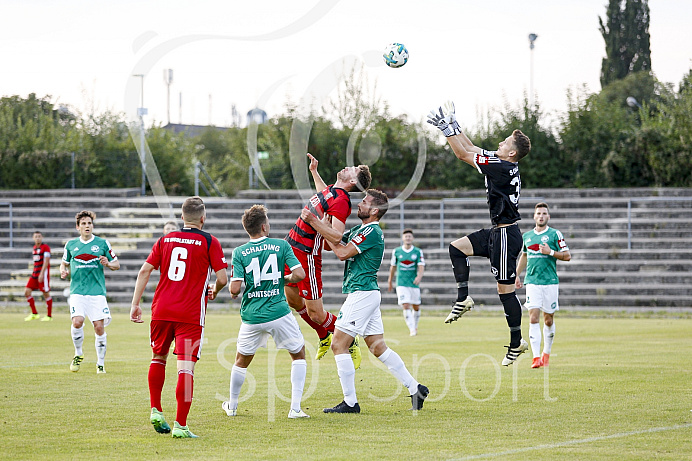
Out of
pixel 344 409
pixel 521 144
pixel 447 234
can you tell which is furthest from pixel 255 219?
pixel 447 234

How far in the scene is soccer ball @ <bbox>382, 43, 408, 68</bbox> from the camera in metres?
10.4

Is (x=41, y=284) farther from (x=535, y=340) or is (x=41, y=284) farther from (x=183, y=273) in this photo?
(x=183, y=273)

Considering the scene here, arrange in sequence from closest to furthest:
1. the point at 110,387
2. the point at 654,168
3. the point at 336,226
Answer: the point at 336,226 < the point at 110,387 < the point at 654,168

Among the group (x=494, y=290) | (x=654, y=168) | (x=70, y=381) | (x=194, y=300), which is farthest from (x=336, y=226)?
(x=654, y=168)

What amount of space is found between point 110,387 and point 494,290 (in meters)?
17.6

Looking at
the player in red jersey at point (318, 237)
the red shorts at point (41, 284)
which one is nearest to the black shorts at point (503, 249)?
the player in red jersey at point (318, 237)

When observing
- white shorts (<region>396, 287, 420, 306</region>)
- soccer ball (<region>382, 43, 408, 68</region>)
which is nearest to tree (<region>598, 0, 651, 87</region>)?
white shorts (<region>396, 287, 420, 306</region>)

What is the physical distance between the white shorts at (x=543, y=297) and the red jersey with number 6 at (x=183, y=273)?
23.6 feet

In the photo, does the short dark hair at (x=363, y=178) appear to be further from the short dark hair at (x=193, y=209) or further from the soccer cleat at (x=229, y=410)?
A: the soccer cleat at (x=229, y=410)

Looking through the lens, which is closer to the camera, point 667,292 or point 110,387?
point 110,387

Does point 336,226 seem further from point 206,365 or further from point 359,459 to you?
point 206,365

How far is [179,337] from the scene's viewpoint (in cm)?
778

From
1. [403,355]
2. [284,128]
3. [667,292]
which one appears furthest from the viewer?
[284,128]

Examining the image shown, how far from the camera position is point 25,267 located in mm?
30141
